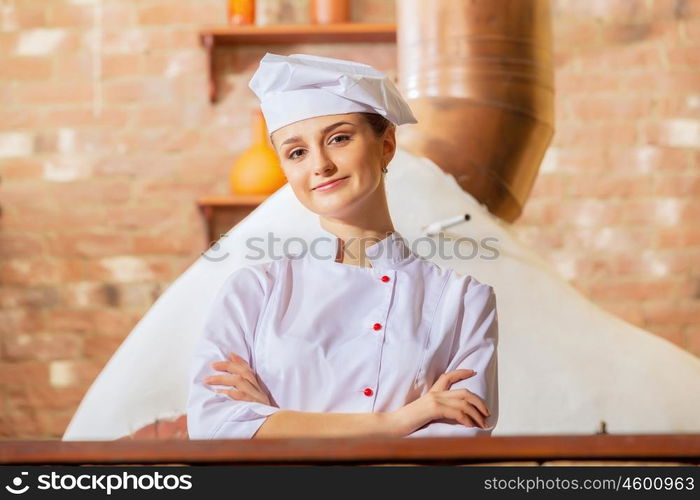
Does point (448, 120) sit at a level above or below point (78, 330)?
above

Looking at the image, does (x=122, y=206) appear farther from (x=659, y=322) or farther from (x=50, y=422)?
(x=659, y=322)

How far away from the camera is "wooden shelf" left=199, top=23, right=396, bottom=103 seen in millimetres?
1869

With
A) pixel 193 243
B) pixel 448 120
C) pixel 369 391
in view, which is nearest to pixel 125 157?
pixel 193 243

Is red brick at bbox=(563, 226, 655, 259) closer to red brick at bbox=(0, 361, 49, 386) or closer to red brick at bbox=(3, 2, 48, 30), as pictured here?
red brick at bbox=(0, 361, 49, 386)

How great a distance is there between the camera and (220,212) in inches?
75.7

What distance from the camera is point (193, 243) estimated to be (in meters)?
1.93

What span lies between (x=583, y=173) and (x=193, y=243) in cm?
84

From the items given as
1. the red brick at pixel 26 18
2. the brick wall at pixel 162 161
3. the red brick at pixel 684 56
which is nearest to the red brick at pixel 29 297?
the brick wall at pixel 162 161

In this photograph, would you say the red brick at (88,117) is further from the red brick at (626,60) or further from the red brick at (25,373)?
the red brick at (626,60)

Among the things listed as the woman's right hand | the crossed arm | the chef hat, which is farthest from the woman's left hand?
the chef hat

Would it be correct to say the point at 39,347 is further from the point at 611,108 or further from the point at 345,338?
the point at 611,108

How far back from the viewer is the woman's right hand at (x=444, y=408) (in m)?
0.96

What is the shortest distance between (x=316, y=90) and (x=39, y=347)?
110 cm

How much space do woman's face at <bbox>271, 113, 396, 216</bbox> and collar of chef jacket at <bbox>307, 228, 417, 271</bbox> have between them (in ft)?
0.16
